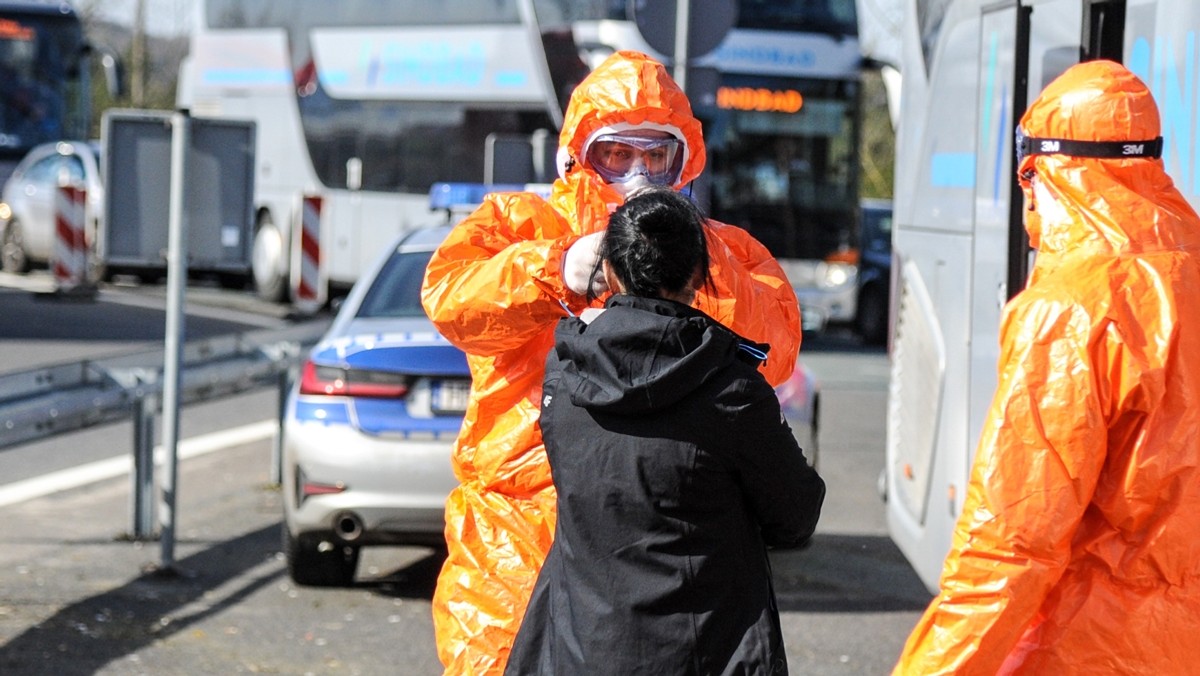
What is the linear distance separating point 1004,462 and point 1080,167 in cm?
60

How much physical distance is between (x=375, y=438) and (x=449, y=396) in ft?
1.14

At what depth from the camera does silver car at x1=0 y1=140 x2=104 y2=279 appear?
23609 millimetres

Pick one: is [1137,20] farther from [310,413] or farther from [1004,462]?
[310,413]

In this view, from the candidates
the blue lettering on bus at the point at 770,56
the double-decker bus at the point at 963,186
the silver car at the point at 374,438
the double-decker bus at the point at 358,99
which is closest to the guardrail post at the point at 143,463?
the silver car at the point at 374,438

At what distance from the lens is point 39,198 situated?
24.7 meters

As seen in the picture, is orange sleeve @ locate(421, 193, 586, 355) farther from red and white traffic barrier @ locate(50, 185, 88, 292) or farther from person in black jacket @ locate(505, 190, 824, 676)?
red and white traffic barrier @ locate(50, 185, 88, 292)

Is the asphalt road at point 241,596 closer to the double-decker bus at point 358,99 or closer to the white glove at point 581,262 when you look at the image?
the white glove at point 581,262

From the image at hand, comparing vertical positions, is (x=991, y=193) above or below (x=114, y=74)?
below

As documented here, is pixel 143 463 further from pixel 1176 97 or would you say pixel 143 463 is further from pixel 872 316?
pixel 872 316

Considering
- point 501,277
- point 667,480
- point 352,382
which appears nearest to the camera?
point 667,480

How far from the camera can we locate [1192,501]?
9.71ft

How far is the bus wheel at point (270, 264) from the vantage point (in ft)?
79.8

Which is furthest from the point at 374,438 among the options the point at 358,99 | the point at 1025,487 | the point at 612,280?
the point at 358,99

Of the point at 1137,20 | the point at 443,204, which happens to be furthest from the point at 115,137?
the point at 1137,20
